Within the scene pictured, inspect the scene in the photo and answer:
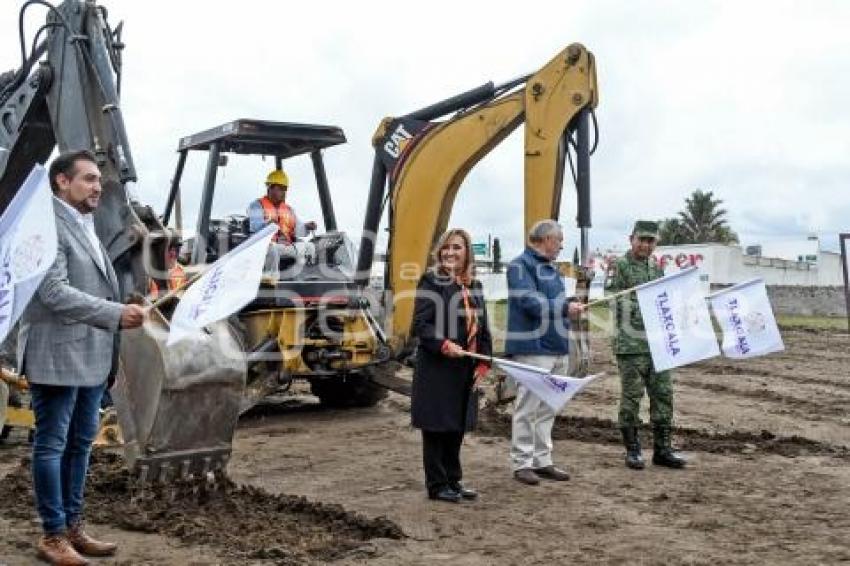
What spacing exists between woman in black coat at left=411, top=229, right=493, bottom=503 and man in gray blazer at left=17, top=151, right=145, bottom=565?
2101mm

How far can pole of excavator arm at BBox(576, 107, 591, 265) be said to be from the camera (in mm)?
7957

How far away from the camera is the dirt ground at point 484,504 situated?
497 centimetres

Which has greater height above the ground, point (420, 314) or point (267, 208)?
point (267, 208)

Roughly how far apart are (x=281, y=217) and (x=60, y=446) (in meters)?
4.93

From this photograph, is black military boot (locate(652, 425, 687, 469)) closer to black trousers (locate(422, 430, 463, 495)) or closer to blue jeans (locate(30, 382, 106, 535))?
black trousers (locate(422, 430, 463, 495))

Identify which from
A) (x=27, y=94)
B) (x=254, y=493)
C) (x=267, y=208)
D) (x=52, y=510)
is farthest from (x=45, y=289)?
(x=267, y=208)

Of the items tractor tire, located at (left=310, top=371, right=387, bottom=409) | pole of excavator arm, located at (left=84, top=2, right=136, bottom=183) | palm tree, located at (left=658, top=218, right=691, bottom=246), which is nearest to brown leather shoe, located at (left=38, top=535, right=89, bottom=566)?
pole of excavator arm, located at (left=84, top=2, right=136, bottom=183)

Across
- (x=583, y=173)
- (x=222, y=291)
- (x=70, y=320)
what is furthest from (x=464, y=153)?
(x=70, y=320)

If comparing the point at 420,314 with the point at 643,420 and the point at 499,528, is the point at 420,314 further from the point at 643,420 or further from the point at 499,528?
the point at 643,420

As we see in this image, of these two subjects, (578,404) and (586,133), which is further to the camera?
(578,404)

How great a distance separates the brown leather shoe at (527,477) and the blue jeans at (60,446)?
9.94 ft

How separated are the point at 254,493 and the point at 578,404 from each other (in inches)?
214

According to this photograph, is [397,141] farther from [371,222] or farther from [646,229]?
[646,229]

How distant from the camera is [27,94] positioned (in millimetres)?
7391
